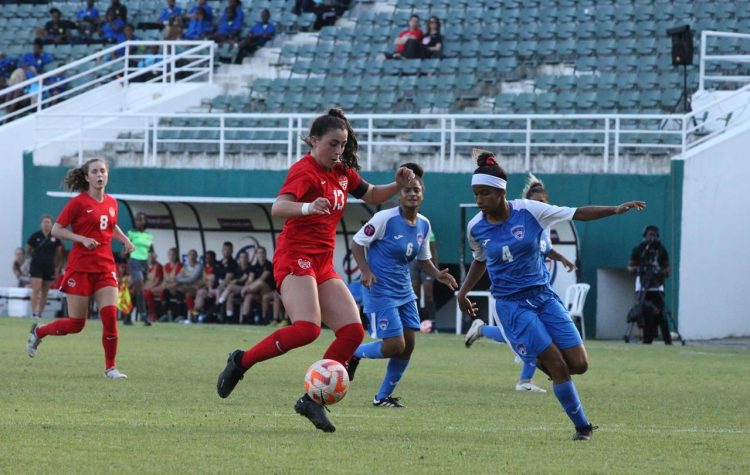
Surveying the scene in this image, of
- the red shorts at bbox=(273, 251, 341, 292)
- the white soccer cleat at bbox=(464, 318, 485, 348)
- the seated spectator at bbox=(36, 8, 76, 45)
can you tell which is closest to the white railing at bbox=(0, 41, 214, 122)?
the seated spectator at bbox=(36, 8, 76, 45)

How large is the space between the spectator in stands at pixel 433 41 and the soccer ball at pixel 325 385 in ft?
74.7

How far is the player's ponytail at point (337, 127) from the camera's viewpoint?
9.73m

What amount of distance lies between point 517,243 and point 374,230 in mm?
3295

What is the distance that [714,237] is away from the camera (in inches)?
997

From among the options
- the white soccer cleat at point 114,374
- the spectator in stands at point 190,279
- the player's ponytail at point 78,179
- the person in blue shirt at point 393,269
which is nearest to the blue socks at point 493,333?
the person in blue shirt at point 393,269

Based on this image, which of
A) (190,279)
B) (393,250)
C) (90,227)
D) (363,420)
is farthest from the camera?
(190,279)

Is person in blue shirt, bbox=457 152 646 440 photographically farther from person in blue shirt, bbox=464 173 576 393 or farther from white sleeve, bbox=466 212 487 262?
person in blue shirt, bbox=464 173 576 393

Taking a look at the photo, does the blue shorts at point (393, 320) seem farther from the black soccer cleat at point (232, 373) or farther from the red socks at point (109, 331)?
the red socks at point (109, 331)

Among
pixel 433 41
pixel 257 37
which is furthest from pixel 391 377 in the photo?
pixel 257 37

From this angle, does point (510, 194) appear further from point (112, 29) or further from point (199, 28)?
point (112, 29)

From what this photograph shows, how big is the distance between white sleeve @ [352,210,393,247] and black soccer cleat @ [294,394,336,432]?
11.5 feet

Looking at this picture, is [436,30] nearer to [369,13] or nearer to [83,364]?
[369,13]

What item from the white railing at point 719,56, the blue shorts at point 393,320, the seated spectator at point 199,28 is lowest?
the blue shorts at point 393,320

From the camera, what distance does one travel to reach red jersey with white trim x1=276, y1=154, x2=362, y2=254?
9625 millimetres
